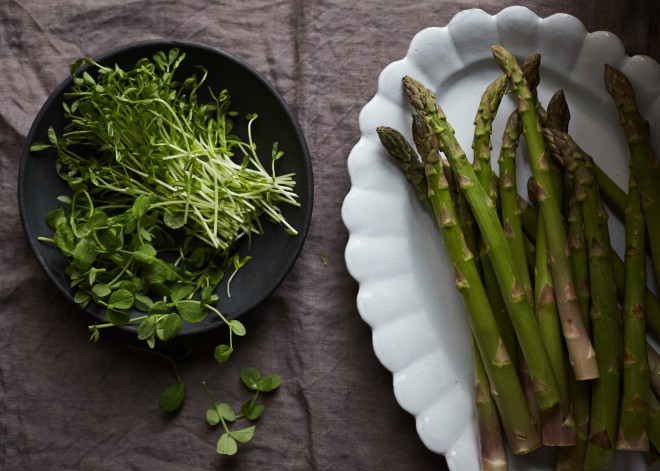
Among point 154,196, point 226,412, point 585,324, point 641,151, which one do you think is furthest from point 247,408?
point 641,151

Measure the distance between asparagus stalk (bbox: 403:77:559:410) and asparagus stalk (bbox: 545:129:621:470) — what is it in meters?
0.10

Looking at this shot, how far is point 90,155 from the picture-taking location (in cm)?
163

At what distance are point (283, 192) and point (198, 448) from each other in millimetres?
618

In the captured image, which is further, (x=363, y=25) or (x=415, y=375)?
(x=363, y=25)

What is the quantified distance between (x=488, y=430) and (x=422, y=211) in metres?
0.48

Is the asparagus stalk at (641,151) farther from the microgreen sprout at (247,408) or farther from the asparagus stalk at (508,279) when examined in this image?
the microgreen sprout at (247,408)

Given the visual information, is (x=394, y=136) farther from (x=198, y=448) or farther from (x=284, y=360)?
(x=198, y=448)

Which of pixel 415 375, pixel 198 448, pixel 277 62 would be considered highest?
pixel 277 62

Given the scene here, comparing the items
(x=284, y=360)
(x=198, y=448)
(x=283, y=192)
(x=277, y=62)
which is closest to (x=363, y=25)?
(x=277, y=62)

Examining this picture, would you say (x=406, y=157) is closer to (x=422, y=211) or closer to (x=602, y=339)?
(x=422, y=211)

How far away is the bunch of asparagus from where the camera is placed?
1433 mm

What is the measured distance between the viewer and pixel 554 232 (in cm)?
146

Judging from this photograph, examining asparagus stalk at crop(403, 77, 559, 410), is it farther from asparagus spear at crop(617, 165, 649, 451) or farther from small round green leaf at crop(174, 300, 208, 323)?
small round green leaf at crop(174, 300, 208, 323)

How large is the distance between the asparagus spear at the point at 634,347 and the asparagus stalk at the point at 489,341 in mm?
180
